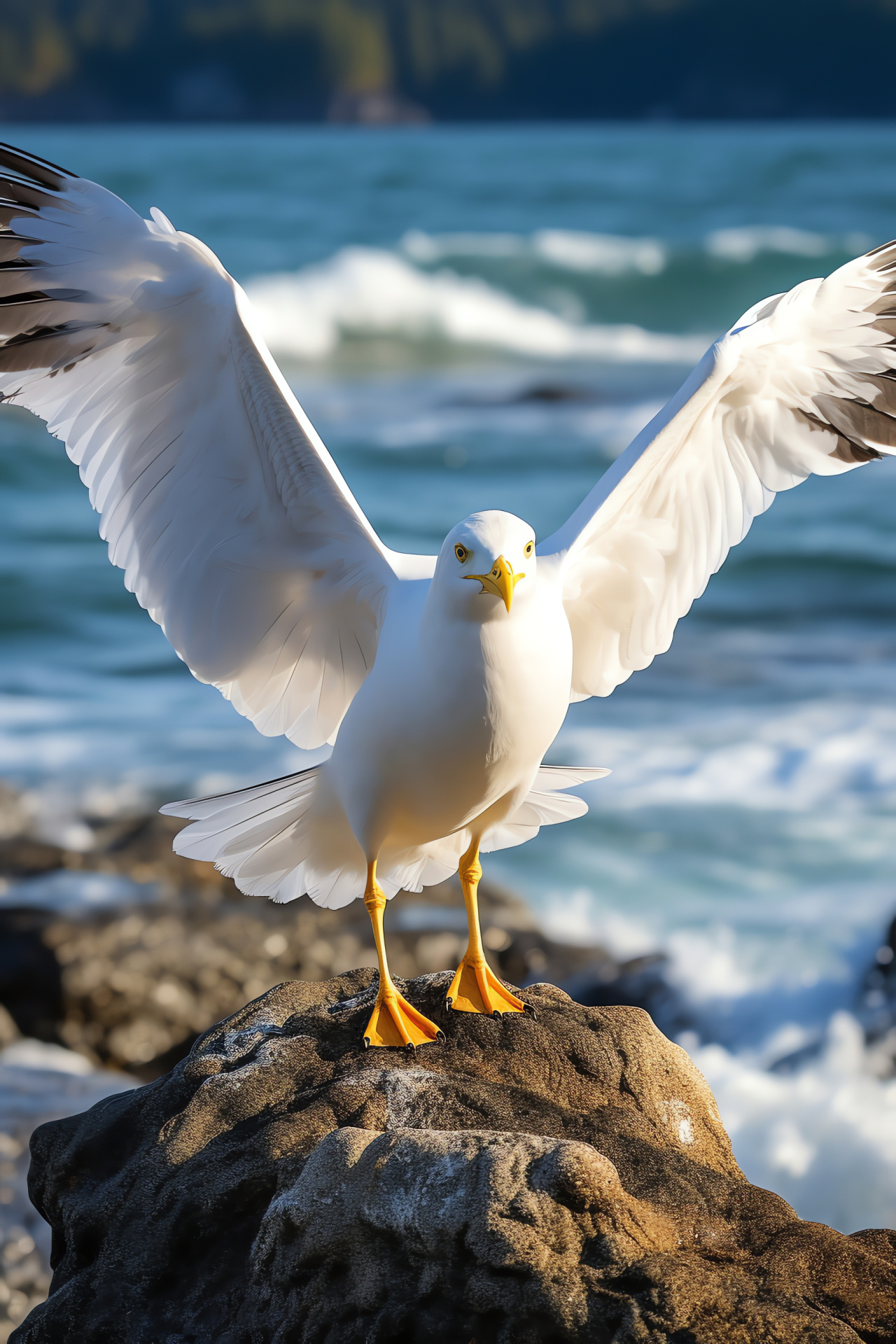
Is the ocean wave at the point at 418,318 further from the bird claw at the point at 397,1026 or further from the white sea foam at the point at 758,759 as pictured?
the bird claw at the point at 397,1026

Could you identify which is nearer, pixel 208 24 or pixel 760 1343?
pixel 760 1343

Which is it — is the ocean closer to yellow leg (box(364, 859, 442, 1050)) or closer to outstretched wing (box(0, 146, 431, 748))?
yellow leg (box(364, 859, 442, 1050))

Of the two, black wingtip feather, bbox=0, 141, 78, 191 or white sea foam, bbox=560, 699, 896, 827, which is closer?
black wingtip feather, bbox=0, 141, 78, 191

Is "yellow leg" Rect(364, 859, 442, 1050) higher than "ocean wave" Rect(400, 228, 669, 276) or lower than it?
higher

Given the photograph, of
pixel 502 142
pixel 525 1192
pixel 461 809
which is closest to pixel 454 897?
pixel 461 809

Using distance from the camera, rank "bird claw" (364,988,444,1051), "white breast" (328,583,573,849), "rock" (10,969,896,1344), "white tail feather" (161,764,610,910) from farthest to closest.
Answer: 1. "white tail feather" (161,764,610,910)
2. "bird claw" (364,988,444,1051)
3. "white breast" (328,583,573,849)
4. "rock" (10,969,896,1344)

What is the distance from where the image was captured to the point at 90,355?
14.9 ft

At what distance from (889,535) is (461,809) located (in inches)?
570

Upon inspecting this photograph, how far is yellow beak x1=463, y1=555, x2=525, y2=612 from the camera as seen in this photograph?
3.85 metres

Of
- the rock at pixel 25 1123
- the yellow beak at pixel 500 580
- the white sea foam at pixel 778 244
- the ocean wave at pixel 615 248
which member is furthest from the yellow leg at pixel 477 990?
the white sea foam at pixel 778 244

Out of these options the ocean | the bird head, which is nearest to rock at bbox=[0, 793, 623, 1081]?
the ocean

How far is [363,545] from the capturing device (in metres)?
4.71

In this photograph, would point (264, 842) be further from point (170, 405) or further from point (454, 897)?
point (454, 897)

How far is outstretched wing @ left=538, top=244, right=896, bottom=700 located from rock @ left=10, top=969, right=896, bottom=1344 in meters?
1.35
